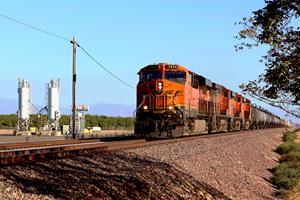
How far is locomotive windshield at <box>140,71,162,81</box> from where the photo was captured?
94.1ft

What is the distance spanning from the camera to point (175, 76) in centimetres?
2878

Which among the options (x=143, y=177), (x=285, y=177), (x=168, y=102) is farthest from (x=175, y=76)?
(x=143, y=177)

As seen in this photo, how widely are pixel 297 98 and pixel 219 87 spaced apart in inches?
1177

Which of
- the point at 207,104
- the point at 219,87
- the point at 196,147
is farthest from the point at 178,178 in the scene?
the point at 219,87

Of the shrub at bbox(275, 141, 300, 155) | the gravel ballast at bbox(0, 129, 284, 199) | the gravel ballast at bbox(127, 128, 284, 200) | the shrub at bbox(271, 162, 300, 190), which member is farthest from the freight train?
the shrub at bbox(271, 162, 300, 190)

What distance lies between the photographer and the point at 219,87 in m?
41.5

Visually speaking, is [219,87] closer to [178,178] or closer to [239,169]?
[239,169]

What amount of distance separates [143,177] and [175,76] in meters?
16.7

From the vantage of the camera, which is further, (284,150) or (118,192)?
(284,150)

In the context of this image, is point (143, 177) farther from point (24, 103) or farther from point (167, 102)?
point (24, 103)

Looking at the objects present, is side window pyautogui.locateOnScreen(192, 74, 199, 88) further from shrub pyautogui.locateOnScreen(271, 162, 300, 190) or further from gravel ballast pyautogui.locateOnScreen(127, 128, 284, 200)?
shrub pyautogui.locateOnScreen(271, 162, 300, 190)

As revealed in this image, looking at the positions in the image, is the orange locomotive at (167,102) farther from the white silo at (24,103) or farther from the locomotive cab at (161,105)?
the white silo at (24,103)

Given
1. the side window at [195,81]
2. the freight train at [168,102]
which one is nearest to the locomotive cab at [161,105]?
the freight train at [168,102]

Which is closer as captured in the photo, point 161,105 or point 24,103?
point 161,105
